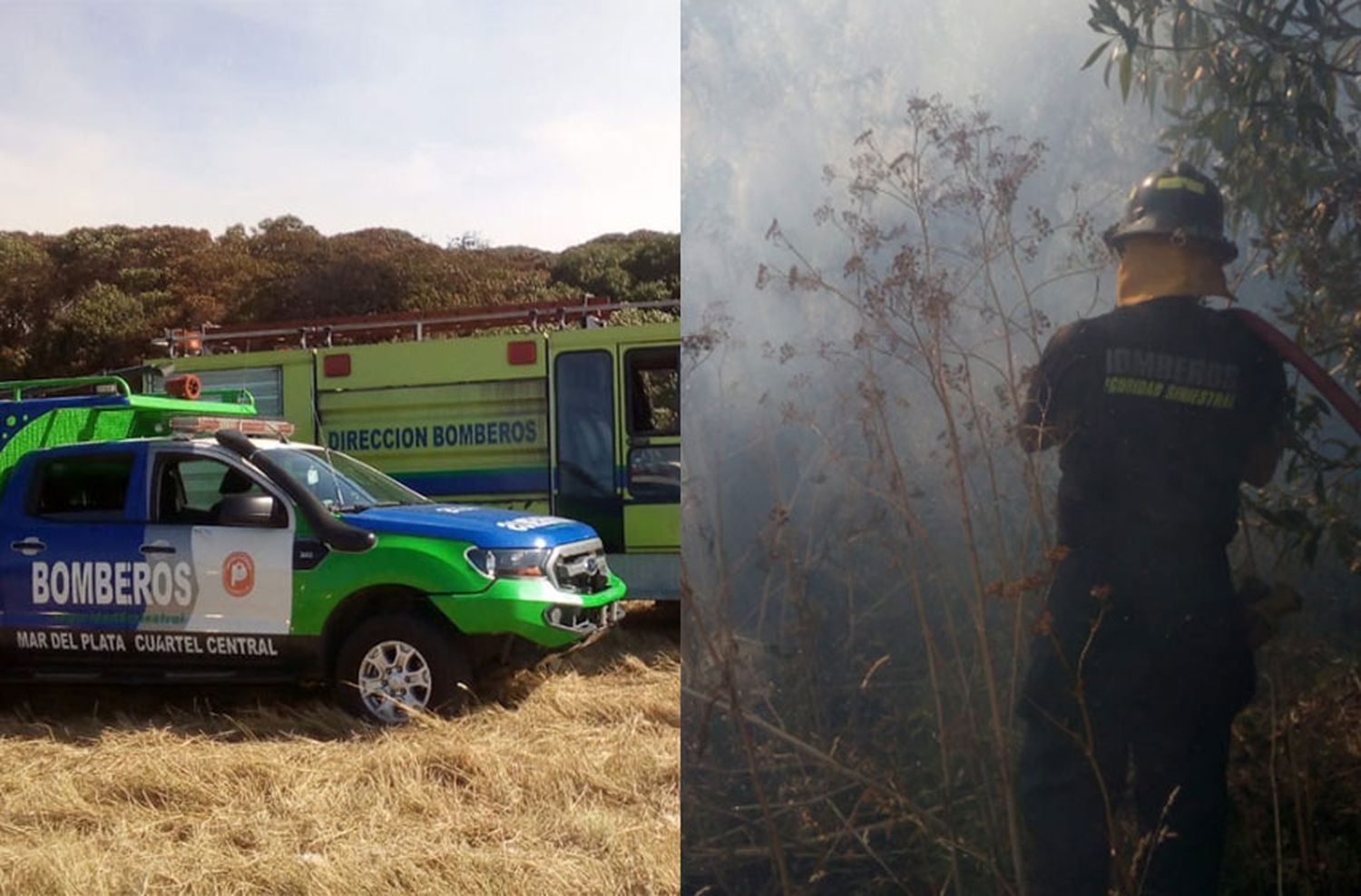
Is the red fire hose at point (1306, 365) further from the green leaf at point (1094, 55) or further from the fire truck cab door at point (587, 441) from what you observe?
the fire truck cab door at point (587, 441)

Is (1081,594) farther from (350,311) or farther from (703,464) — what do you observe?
(350,311)

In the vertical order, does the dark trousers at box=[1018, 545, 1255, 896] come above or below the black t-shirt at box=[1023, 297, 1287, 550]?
below

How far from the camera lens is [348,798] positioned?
16.5ft

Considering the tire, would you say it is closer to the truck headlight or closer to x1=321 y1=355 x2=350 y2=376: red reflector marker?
the truck headlight

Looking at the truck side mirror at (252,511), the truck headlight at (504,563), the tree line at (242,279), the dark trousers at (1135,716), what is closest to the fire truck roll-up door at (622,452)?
the truck headlight at (504,563)

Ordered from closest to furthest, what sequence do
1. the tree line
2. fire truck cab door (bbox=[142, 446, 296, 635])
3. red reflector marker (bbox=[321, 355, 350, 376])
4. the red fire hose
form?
1. the red fire hose
2. fire truck cab door (bbox=[142, 446, 296, 635])
3. red reflector marker (bbox=[321, 355, 350, 376])
4. the tree line

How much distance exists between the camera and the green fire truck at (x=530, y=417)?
902 centimetres

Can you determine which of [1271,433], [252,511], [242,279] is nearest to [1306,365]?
[1271,433]

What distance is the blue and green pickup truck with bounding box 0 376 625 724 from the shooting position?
21.8 feet

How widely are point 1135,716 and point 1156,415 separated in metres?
0.38

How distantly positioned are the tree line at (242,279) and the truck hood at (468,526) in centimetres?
1383

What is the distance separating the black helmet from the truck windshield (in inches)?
235

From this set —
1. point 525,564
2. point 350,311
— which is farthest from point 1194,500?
point 350,311

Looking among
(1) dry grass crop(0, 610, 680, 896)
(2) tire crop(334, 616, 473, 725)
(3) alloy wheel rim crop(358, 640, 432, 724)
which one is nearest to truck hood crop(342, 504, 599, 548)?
(2) tire crop(334, 616, 473, 725)
